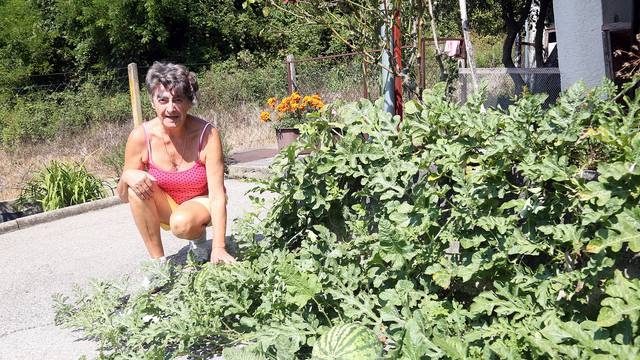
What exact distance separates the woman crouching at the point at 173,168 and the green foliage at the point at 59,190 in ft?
15.3

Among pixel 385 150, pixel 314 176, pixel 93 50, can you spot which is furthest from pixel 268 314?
pixel 93 50

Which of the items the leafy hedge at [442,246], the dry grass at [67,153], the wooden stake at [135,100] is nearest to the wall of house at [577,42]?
the leafy hedge at [442,246]

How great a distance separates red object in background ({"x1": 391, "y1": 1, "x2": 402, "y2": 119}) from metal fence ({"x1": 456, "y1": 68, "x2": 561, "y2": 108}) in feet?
13.1

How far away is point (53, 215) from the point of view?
8477mm

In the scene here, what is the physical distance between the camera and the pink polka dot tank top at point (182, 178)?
4.54 m

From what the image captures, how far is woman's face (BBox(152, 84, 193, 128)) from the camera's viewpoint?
14.3 feet

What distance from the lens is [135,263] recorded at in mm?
5707

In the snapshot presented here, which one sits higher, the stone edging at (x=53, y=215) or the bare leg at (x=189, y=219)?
the bare leg at (x=189, y=219)

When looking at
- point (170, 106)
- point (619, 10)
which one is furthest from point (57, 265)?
point (619, 10)

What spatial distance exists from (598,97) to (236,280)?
6.08 feet

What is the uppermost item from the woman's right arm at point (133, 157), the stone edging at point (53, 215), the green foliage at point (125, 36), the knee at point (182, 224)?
the green foliage at point (125, 36)

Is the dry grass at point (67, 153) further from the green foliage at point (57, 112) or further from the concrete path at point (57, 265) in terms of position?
the concrete path at point (57, 265)

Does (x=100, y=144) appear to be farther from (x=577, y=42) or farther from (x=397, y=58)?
(x=577, y=42)

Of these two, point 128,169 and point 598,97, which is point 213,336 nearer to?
point 128,169
